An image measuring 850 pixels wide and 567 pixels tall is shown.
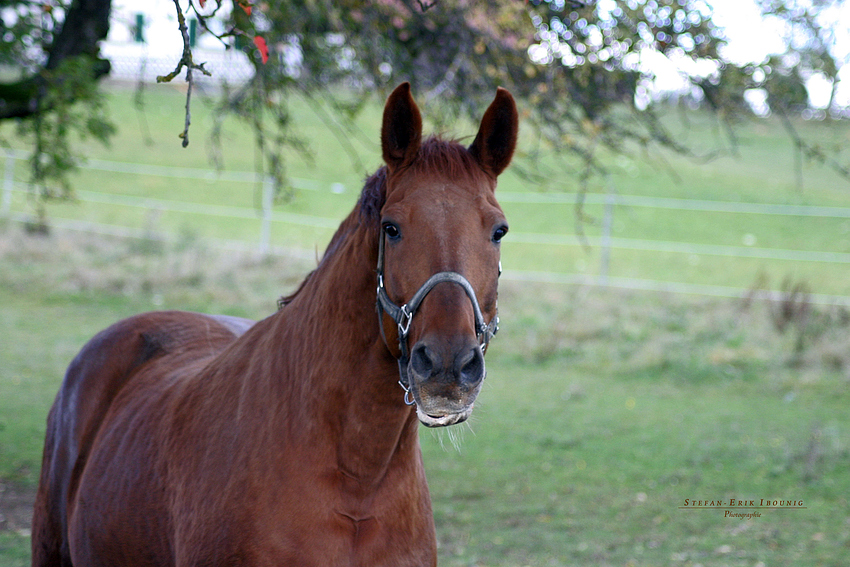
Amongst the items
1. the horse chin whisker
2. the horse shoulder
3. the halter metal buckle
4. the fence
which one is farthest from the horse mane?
the fence

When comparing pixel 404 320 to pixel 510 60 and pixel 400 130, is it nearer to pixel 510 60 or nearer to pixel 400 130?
pixel 400 130

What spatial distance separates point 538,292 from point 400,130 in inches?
405

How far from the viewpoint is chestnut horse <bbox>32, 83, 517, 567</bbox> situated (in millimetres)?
1814

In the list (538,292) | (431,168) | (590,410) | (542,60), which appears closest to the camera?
(431,168)

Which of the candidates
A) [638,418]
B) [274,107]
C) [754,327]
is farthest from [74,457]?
[754,327]

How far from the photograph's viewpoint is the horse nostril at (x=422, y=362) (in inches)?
67.2

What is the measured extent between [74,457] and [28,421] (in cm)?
385

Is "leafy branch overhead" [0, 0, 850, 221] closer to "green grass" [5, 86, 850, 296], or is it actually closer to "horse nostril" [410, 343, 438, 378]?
"horse nostril" [410, 343, 438, 378]

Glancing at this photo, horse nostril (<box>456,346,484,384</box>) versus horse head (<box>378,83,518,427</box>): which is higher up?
horse head (<box>378,83,518,427</box>)

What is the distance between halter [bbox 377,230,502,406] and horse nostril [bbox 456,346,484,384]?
11 centimetres

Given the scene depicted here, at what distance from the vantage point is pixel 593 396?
7965 millimetres

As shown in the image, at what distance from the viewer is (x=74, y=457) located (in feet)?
9.86

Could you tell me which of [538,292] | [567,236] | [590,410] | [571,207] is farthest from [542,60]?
[571,207]

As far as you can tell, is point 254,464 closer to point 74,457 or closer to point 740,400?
point 74,457
